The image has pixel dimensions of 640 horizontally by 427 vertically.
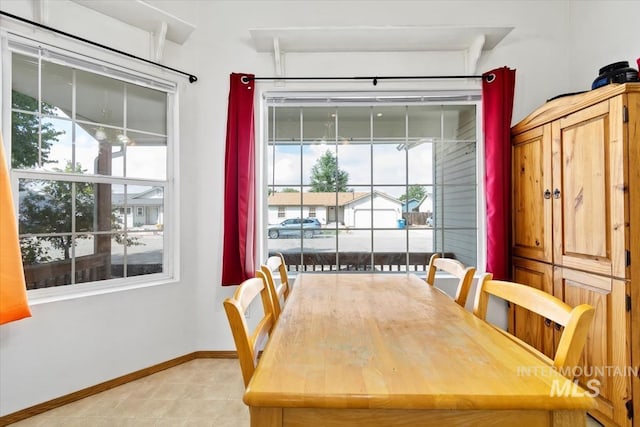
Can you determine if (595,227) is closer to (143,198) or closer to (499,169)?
(499,169)

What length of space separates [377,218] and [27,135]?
247 centimetres

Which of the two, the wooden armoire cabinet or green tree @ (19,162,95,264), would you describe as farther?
green tree @ (19,162,95,264)

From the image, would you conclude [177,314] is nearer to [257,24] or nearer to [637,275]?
[257,24]

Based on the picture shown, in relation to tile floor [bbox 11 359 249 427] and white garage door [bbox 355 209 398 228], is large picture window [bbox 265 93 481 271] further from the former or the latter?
tile floor [bbox 11 359 249 427]

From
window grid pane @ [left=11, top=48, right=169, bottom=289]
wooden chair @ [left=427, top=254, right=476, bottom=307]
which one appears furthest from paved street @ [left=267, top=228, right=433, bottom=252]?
window grid pane @ [left=11, top=48, right=169, bottom=289]

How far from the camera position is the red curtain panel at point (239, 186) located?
7.93 ft

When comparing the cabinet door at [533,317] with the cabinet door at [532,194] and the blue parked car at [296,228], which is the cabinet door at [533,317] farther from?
the blue parked car at [296,228]

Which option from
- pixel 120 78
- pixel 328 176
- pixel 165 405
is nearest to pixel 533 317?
pixel 328 176

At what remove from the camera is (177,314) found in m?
2.43

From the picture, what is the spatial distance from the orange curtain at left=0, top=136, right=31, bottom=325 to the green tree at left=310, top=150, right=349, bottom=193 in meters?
1.91

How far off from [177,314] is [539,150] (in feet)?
9.35

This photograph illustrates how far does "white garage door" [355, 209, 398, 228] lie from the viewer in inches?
106

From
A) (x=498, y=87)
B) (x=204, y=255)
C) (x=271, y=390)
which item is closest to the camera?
(x=271, y=390)

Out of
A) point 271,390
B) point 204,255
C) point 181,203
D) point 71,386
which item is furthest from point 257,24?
point 71,386
